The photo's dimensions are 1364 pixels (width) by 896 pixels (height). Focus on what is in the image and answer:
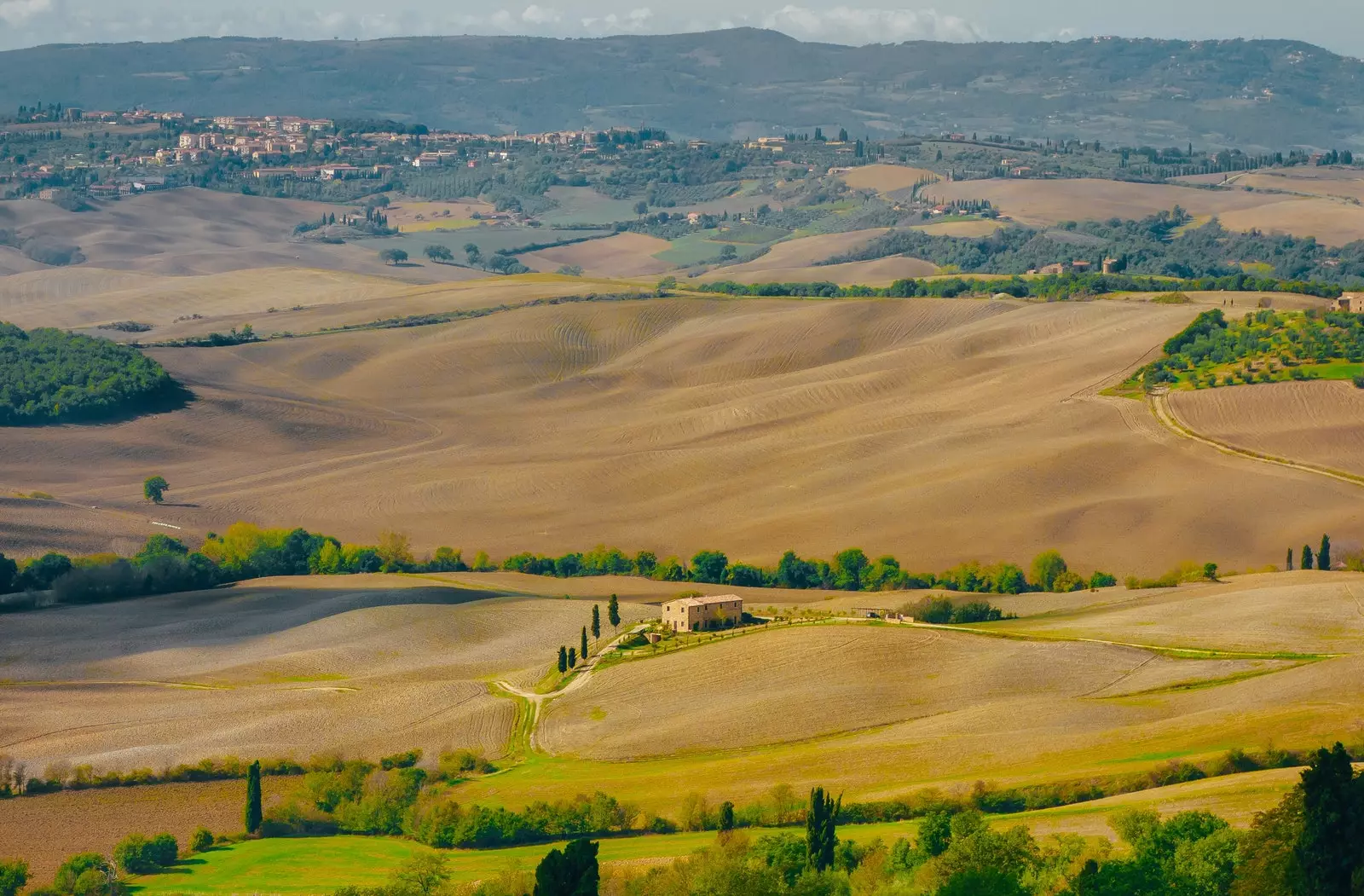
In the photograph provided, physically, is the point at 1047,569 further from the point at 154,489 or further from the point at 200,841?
the point at 154,489

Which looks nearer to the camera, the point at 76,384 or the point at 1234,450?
the point at 1234,450

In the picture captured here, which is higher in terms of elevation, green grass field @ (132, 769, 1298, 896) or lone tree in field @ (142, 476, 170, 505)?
green grass field @ (132, 769, 1298, 896)

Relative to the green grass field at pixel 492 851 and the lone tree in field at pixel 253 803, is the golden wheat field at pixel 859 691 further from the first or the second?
the lone tree in field at pixel 253 803

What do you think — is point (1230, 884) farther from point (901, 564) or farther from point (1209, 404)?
point (1209, 404)

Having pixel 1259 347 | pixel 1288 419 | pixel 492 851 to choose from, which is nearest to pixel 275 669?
pixel 492 851

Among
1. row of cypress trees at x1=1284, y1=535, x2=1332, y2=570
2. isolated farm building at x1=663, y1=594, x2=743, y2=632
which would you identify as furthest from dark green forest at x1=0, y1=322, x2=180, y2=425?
row of cypress trees at x1=1284, y1=535, x2=1332, y2=570

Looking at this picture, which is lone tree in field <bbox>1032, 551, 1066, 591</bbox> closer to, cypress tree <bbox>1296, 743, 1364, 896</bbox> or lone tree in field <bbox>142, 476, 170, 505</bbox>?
lone tree in field <bbox>142, 476, 170, 505</bbox>
